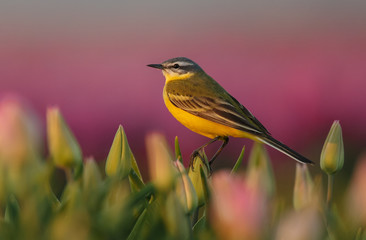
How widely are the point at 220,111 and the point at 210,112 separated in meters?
0.04

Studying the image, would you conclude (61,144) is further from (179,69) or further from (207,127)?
(179,69)

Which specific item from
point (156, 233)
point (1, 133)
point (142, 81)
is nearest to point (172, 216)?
point (156, 233)

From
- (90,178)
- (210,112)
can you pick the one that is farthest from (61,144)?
(210,112)

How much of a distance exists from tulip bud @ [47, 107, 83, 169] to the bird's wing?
1.32m

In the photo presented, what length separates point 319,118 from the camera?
3359 mm

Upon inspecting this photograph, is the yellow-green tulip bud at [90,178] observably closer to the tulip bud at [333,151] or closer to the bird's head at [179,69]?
the tulip bud at [333,151]

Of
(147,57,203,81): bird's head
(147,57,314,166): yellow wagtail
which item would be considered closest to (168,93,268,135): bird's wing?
(147,57,314,166): yellow wagtail

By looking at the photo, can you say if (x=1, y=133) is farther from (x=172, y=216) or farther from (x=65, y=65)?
(x=65, y=65)

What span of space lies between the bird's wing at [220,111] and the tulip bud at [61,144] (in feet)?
4.34

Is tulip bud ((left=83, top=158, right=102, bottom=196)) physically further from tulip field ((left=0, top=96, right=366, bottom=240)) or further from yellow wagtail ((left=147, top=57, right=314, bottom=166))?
yellow wagtail ((left=147, top=57, right=314, bottom=166))

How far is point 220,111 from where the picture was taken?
7.38ft

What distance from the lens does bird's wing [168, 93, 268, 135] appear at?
2119 millimetres

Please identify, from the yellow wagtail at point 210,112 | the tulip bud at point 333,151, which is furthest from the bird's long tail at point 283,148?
the tulip bud at point 333,151

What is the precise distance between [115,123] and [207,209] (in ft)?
7.72
